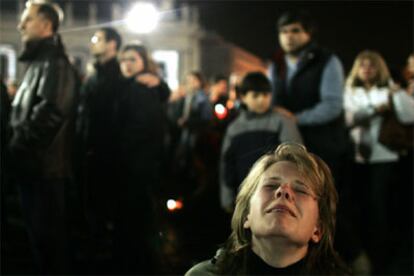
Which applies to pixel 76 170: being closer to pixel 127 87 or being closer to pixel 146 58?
pixel 127 87

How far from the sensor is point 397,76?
5887 mm

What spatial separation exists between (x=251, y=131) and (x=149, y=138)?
3.26 feet

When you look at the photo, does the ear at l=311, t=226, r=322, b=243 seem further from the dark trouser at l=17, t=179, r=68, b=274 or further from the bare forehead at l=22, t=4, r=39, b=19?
the bare forehead at l=22, t=4, r=39, b=19

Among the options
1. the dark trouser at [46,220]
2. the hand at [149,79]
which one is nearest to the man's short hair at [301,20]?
the hand at [149,79]

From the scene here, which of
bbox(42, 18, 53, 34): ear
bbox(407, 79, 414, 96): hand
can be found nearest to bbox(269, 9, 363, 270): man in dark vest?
bbox(407, 79, 414, 96): hand

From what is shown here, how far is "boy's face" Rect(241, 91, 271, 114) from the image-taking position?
4.68m

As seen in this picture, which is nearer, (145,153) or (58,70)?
(58,70)

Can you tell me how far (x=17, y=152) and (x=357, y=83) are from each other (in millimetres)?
3160

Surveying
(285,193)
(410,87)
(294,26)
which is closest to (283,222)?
(285,193)

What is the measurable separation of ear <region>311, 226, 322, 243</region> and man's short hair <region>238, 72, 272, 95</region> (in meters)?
2.38

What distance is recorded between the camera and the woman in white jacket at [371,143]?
5.49m

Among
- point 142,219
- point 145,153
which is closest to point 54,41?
point 145,153

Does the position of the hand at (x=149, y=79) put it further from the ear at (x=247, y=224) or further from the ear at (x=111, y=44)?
the ear at (x=247, y=224)

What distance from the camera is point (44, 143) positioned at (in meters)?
4.21
